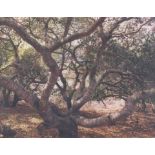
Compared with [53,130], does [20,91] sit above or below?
above

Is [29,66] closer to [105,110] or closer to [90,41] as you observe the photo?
[90,41]

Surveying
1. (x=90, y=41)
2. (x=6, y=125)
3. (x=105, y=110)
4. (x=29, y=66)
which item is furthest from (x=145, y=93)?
(x=6, y=125)

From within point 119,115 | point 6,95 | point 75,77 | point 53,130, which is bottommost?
point 53,130

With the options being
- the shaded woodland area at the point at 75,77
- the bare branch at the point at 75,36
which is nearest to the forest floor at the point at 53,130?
the shaded woodland area at the point at 75,77

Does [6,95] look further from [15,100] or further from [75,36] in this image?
[75,36]

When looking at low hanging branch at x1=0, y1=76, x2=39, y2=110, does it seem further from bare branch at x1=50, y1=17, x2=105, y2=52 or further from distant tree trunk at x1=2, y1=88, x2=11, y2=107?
bare branch at x1=50, y1=17, x2=105, y2=52

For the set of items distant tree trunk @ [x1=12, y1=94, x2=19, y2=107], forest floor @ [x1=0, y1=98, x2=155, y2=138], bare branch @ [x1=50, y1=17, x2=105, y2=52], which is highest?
bare branch @ [x1=50, y1=17, x2=105, y2=52]

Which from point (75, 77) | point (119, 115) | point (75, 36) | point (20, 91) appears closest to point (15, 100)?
point (20, 91)

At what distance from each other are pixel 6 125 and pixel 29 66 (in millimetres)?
505

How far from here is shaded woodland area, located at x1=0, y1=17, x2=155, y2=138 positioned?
6.72 ft

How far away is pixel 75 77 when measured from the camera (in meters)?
2.05

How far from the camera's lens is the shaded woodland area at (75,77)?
2049 millimetres

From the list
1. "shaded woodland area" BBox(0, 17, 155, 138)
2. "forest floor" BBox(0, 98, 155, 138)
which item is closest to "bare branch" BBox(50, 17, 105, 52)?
"shaded woodland area" BBox(0, 17, 155, 138)
